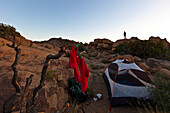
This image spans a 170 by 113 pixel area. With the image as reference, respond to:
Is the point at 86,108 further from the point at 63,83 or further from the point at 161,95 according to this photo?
the point at 161,95

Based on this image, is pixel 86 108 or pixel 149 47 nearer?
pixel 86 108

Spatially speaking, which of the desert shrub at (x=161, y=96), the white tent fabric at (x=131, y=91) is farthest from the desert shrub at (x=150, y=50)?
the white tent fabric at (x=131, y=91)

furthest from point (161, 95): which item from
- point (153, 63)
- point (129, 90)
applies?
point (153, 63)

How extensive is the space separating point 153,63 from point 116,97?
9.41m

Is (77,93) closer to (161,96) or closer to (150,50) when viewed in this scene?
(161,96)

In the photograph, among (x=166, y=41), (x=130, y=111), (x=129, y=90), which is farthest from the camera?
(x=166, y=41)

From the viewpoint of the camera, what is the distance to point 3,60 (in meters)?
4.11

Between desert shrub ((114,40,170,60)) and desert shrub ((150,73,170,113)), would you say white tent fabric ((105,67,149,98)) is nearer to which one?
desert shrub ((150,73,170,113))

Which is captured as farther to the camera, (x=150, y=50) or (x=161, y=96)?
(x=150, y=50)

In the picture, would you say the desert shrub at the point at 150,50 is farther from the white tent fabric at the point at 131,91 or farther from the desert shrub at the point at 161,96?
the white tent fabric at the point at 131,91

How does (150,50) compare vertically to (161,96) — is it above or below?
above

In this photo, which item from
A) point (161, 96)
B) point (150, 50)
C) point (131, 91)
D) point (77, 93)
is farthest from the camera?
point (150, 50)

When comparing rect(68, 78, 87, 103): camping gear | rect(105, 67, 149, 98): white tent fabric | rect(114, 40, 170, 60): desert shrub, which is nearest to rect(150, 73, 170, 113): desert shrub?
rect(105, 67, 149, 98): white tent fabric

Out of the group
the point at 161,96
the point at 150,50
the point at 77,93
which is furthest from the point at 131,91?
the point at 150,50
